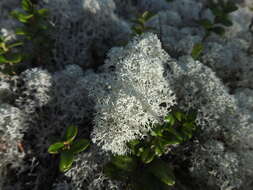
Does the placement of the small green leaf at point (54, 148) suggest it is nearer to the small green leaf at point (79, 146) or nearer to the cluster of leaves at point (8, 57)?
the small green leaf at point (79, 146)

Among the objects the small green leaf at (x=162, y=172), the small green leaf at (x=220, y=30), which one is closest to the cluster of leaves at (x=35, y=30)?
the small green leaf at (x=162, y=172)

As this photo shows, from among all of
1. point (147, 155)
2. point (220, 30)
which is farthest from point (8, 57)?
point (220, 30)

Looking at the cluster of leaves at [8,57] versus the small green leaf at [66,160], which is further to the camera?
the cluster of leaves at [8,57]

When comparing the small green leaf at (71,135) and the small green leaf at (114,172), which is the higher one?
the small green leaf at (71,135)

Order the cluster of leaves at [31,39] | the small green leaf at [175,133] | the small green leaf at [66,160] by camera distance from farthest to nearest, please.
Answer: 1. the cluster of leaves at [31,39]
2. the small green leaf at [175,133]
3. the small green leaf at [66,160]

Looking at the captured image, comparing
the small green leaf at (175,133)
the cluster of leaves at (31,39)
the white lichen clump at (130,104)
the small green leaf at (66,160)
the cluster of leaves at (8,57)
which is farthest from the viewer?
the cluster of leaves at (31,39)

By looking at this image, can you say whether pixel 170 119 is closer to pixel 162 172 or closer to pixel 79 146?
pixel 162 172

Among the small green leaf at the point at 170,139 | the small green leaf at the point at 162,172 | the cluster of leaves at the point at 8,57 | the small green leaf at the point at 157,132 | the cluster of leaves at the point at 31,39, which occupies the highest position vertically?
the cluster of leaves at the point at 31,39

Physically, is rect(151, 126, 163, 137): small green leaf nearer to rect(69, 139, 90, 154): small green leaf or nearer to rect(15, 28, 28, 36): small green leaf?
rect(69, 139, 90, 154): small green leaf
